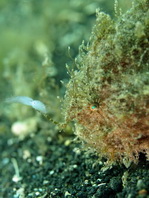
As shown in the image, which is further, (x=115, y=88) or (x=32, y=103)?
(x=32, y=103)

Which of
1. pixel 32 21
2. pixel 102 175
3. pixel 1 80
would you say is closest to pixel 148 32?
pixel 102 175

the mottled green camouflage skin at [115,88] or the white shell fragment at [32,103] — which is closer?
the mottled green camouflage skin at [115,88]

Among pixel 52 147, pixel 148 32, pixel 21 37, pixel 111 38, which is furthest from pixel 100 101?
pixel 21 37

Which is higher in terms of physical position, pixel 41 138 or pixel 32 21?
pixel 32 21

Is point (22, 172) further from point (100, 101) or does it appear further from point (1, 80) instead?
point (1, 80)

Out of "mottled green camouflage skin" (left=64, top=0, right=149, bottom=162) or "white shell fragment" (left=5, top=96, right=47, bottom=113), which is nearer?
"mottled green camouflage skin" (left=64, top=0, right=149, bottom=162)

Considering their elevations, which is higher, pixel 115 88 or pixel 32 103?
pixel 32 103

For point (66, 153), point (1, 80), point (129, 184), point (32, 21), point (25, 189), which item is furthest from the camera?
point (32, 21)

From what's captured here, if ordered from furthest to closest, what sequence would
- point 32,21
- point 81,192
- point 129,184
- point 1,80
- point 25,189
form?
point 32,21 → point 1,80 → point 25,189 → point 81,192 → point 129,184

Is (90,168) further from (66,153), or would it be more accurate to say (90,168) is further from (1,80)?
(1,80)

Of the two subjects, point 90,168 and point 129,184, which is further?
point 90,168

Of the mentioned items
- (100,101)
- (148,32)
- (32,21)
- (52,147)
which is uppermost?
(32,21)
